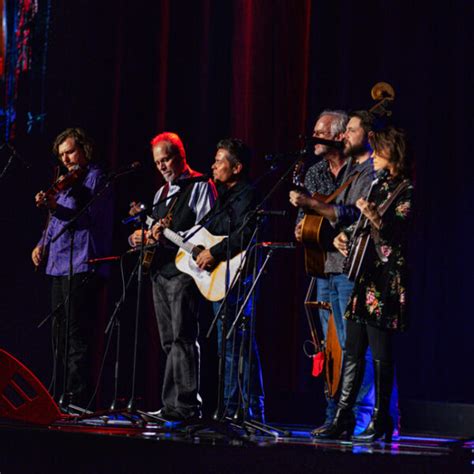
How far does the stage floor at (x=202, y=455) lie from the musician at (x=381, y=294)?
0.21 m

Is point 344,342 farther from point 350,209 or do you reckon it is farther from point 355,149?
point 355,149

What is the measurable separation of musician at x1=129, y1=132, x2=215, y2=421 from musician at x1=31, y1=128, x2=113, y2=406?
421mm

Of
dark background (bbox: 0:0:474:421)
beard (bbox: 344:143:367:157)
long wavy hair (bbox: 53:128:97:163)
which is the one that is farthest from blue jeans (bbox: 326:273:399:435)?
long wavy hair (bbox: 53:128:97:163)

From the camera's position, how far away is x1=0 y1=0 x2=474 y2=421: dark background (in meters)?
5.62

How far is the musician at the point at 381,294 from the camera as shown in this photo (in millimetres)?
3868

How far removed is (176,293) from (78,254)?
30.8 inches

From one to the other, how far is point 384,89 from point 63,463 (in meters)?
2.32

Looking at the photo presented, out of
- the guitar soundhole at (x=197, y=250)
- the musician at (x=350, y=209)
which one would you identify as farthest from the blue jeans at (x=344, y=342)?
the guitar soundhole at (x=197, y=250)

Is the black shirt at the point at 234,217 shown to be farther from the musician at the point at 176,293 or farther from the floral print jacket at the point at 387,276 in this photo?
the floral print jacket at the point at 387,276

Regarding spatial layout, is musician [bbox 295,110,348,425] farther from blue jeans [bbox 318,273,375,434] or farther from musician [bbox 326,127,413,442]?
musician [bbox 326,127,413,442]

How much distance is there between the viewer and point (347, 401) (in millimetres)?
3975

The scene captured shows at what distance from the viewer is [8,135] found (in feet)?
21.1

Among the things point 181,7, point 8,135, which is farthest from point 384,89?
point 8,135

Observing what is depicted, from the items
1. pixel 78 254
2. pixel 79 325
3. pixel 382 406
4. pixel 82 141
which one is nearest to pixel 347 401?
pixel 382 406
